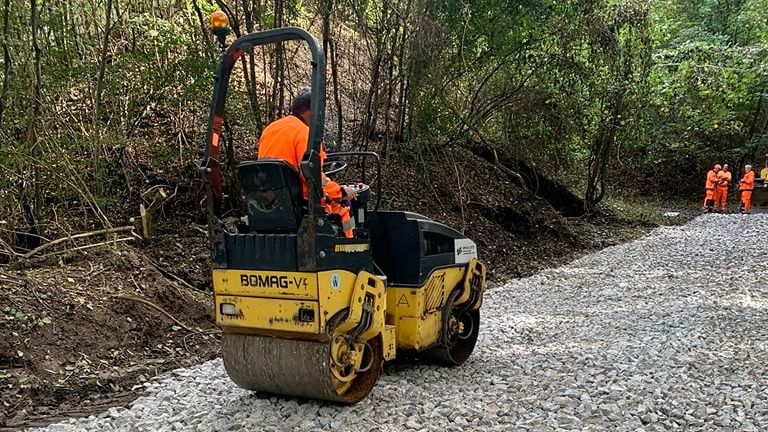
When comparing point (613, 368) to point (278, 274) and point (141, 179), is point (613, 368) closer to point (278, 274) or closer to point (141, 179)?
point (278, 274)

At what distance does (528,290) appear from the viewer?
392 inches

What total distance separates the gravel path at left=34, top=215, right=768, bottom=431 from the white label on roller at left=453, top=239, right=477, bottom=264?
0.95 metres

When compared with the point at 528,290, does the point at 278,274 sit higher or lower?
higher

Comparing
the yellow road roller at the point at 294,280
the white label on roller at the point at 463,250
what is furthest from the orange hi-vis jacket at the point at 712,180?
the yellow road roller at the point at 294,280

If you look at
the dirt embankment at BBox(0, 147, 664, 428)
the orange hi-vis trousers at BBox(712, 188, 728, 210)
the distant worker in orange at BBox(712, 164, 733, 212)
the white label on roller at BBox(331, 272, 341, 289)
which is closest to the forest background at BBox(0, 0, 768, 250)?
the dirt embankment at BBox(0, 147, 664, 428)

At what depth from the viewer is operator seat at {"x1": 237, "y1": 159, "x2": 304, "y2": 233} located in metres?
4.10

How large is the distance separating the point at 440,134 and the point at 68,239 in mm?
7750

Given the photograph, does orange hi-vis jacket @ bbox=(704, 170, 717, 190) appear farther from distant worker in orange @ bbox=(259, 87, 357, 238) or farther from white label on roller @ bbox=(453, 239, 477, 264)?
distant worker in orange @ bbox=(259, 87, 357, 238)

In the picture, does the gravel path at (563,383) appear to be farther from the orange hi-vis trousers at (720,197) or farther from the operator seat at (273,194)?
the orange hi-vis trousers at (720,197)

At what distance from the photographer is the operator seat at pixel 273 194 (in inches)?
161

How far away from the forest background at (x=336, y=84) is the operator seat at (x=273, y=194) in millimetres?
3778

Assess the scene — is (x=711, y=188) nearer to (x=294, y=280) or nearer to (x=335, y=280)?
(x=335, y=280)

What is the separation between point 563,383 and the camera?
5.10m

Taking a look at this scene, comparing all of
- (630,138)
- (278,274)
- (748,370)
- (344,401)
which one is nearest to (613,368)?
(748,370)
